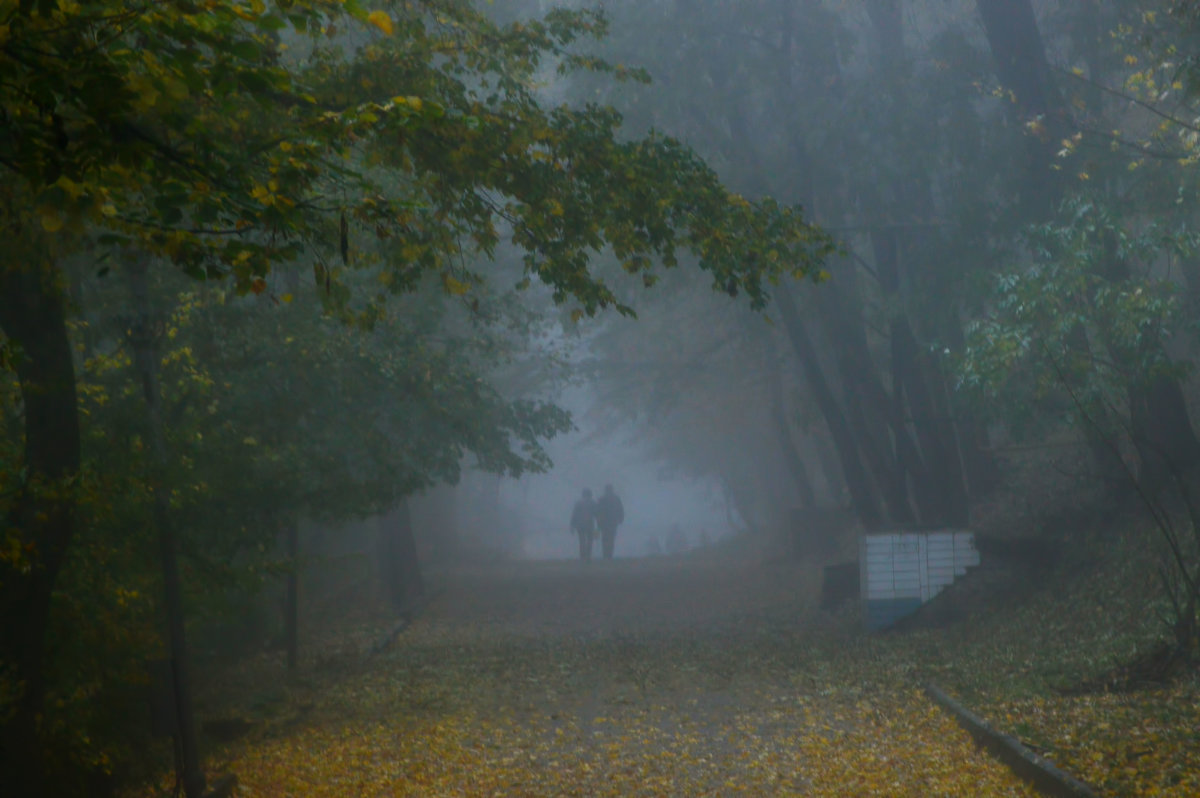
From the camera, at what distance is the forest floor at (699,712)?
7074 mm

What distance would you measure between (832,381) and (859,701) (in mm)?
16499

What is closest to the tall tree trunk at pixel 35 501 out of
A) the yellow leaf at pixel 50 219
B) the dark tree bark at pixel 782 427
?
the yellow leaf at pixel 50 219

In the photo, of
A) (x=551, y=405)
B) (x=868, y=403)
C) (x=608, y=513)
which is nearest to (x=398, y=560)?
(x=551, y=405)

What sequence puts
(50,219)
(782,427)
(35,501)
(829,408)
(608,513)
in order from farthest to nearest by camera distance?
(608,513) → (782,427) → (829,408) → (35,501) → (50,219)

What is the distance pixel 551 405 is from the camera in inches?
814

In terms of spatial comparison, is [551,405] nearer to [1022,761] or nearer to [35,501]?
[1022,761]

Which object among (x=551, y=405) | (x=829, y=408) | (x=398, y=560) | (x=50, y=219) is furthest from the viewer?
(x=551, y=405)

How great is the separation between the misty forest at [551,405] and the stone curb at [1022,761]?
0.03 m

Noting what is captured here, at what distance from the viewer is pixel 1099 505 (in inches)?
578

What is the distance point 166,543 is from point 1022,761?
5.55 metres

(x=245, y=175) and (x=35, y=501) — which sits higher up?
(x=245, y=175)

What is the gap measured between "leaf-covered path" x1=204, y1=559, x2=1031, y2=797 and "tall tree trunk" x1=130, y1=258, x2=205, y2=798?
1.91ft

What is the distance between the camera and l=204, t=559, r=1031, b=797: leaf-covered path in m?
7.23

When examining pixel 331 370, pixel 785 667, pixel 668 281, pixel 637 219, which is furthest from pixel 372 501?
pixel 668 281
